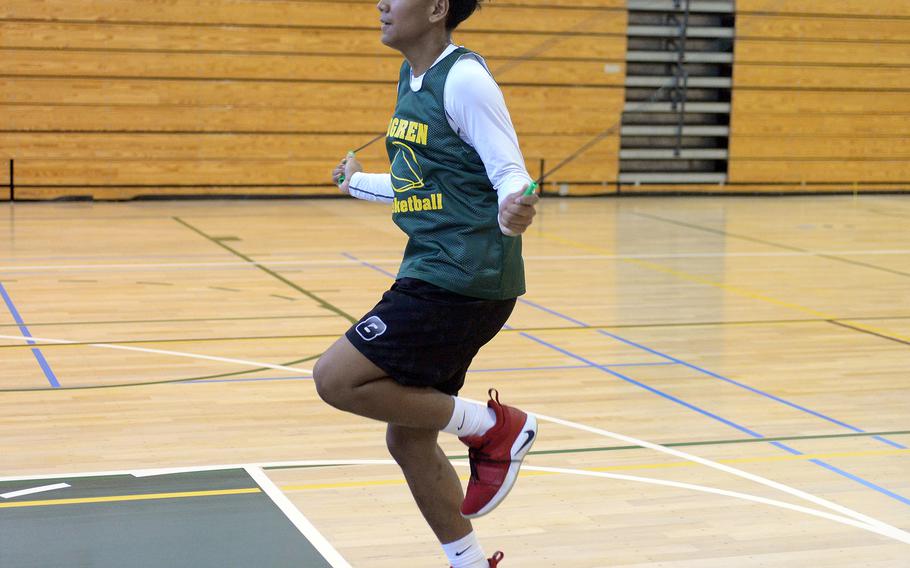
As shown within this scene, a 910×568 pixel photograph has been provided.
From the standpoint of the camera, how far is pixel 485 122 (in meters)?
2.02

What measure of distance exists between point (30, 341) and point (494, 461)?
3366 millimetres

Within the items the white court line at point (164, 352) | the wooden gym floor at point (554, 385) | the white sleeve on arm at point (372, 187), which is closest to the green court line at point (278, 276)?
the wooden gym floor at point (554, 385)

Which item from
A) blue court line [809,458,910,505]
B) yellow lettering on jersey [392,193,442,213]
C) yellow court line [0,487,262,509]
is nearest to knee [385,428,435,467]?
yellow lettering on jersey [392,193,442,213]

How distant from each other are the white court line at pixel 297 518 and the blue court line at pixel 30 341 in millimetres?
1361

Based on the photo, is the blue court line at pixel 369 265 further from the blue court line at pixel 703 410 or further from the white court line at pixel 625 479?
the white court line at pixel 625 479

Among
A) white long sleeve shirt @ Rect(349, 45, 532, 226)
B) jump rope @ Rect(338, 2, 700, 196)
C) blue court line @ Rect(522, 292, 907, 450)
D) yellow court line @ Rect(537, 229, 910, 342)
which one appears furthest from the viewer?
jump rope @ Rect(338, 2, 700, 196)

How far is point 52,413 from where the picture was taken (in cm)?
389

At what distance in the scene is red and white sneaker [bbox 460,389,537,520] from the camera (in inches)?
85.4

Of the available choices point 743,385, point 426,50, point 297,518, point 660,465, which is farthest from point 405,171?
point 743,385

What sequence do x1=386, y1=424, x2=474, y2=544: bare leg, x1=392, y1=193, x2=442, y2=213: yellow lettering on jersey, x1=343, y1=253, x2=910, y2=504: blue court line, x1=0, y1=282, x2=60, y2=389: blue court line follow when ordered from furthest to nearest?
1. x1=0, y1=282, x2=60, y2=389: blue court line
2. x1=343, y1=253, x2=910, y2=504: blue court line
3. x1=386, y1=424, x2=474, y2=544: bare leg
4. x1=392, y1=193, x2=442, y2=213: yellow lettering on jersey

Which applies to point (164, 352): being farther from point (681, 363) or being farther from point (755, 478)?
point (755, 478)

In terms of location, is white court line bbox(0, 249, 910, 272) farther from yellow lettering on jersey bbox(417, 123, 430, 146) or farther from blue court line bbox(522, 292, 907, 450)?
yellow lettering on jersey bbox(417, 123, 430, 146)

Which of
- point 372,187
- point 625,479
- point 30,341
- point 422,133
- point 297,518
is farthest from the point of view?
point 30,341

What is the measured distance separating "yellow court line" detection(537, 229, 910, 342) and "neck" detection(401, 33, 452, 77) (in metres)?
3.83
